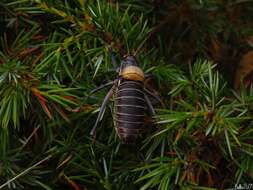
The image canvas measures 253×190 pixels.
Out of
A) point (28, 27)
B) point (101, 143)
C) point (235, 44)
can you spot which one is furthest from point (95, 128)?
point (235, 44)
